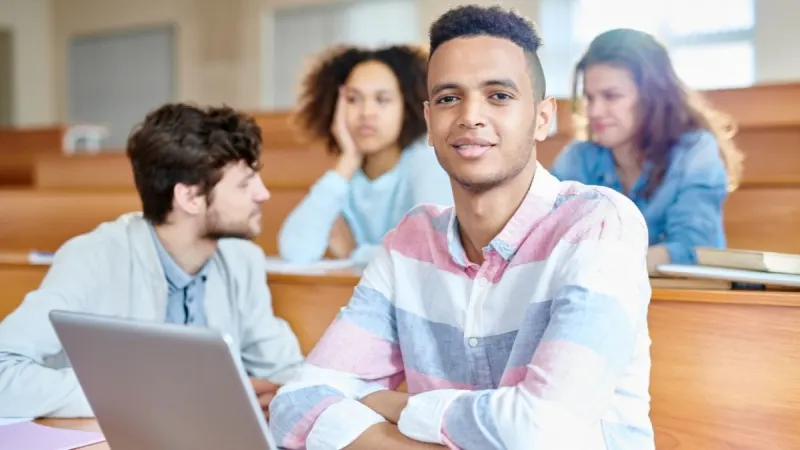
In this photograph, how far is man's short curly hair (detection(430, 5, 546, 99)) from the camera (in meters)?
1.10

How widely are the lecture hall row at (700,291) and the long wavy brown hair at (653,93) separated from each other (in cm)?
26

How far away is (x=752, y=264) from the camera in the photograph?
1.31 metres

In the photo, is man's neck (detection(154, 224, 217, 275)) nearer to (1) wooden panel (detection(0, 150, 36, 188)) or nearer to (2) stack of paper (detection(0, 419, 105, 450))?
(2) stack of paper (detection(0, 419, 105, 450))

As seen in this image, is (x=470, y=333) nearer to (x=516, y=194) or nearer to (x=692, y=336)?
(x=516, y=194)

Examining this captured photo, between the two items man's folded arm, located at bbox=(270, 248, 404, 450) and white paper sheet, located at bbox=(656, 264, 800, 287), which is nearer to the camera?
man's folded arm, located at bbox=(270, 248, 404, 450)

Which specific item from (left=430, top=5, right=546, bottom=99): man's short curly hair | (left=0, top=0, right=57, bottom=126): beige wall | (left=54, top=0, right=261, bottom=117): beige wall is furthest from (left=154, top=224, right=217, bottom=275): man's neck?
(left=0, top=0, right=57, bottom=126): beige wall

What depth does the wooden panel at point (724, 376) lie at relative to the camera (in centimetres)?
123

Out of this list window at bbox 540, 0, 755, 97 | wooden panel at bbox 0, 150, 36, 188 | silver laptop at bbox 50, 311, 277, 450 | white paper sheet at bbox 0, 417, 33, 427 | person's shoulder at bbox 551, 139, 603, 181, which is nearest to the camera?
silver laptop at bbox 50, 311, 277, 450

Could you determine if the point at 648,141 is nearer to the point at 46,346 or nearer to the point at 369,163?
the point at 369,163

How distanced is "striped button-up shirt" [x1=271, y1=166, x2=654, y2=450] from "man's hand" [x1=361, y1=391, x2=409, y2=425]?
2 cm

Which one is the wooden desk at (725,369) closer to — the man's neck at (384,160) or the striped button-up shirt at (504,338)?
the striped button-up shirt at (504,338)

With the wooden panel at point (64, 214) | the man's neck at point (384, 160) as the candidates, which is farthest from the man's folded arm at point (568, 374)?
the wooden panel at point (64, 214)

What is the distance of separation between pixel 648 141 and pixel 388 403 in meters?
1.17

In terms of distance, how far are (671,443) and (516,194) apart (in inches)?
18.6
